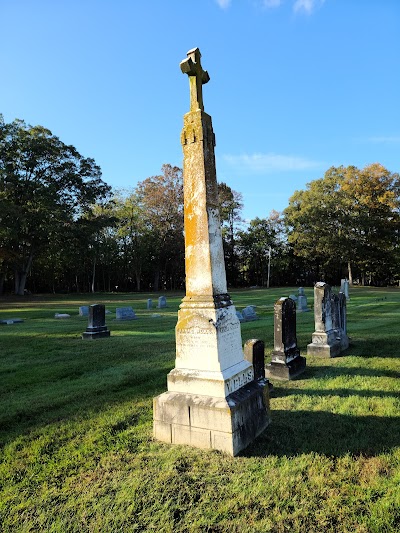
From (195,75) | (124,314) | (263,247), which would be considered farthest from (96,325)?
(263,247)

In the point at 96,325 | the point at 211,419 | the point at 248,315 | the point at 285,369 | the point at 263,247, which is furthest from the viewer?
the point at 263,247

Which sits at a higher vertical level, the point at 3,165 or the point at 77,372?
the point at 3,165

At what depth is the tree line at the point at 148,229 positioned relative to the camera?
3275cm

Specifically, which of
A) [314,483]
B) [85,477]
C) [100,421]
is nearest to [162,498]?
[85,477]

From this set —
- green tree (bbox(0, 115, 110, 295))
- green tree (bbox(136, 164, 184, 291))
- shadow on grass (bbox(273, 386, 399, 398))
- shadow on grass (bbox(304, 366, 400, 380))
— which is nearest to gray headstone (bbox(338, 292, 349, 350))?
shadow on grass (bbox(304, 366, 400, 380))

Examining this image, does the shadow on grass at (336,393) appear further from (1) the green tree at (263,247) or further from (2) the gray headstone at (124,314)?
(1) the green tree at (263,247)

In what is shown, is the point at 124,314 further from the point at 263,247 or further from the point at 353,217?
the point at 263,247

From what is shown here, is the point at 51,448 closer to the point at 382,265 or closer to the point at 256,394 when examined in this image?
the point at 256,394

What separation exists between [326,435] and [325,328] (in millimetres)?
4489

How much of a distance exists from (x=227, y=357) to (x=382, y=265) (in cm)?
4959

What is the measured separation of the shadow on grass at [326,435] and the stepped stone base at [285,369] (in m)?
1.81

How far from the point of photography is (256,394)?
408 cm

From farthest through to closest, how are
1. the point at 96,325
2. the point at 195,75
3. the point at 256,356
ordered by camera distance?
the point at 96,325
the point at 256,356
the point at 195,75

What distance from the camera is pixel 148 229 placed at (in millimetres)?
48469
